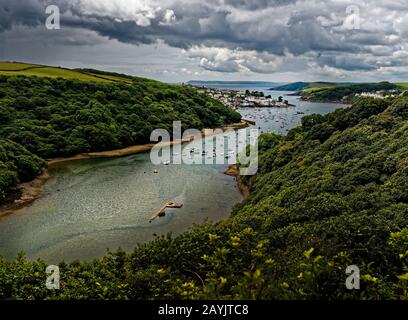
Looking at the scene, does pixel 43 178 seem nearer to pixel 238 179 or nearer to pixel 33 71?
pixel 238 179

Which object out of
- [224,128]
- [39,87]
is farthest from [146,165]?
[224,128]

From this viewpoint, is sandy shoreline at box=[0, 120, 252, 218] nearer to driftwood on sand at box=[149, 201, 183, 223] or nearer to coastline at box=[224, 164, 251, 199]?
driftwood on sand at box=[149, 201, 183, 223]

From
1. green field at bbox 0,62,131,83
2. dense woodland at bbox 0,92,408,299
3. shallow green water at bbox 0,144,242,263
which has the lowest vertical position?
shallow green water at bbox 0,144,242,263

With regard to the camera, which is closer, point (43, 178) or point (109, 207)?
point (109, 207)


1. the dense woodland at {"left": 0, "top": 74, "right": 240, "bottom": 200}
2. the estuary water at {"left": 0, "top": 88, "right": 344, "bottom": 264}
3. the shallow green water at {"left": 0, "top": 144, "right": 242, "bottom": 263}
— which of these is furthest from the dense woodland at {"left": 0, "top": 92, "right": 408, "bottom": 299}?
the dense woodland at {"left": 0, "top": 74, "right": 240, "bottom": 200}

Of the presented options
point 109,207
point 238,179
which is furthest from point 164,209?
point 238,179

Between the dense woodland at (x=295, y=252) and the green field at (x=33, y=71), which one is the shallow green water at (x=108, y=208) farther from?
the green field at (x=33, y=71)

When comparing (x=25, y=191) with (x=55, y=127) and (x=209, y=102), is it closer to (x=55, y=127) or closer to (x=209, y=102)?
(x=55, y=127)
